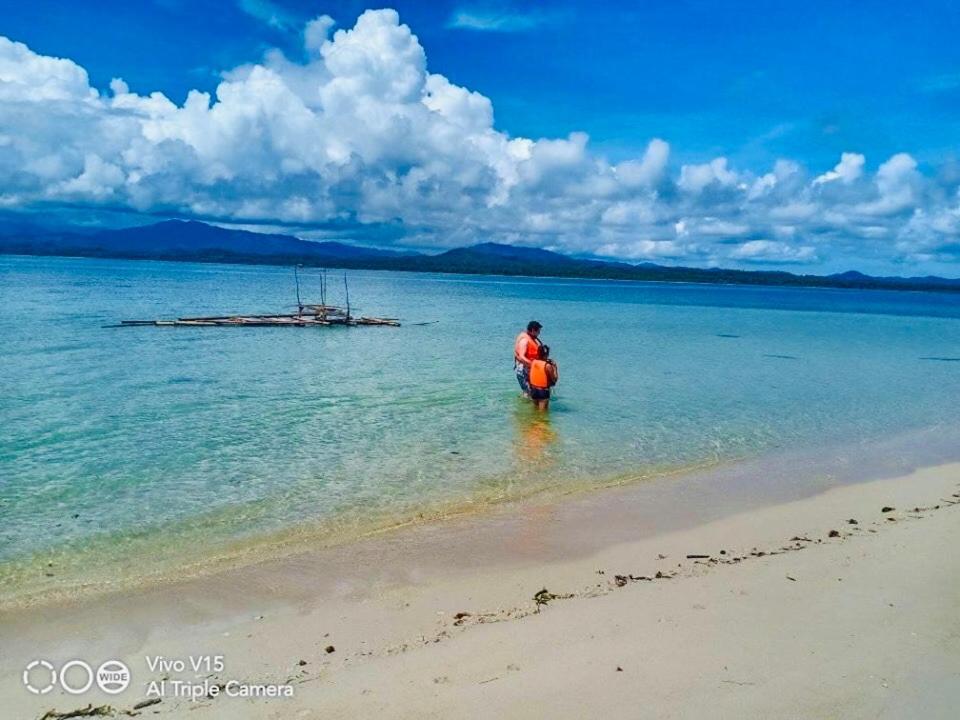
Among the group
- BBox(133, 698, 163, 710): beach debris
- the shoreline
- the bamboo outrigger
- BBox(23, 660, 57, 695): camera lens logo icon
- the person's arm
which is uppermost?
the person's arm

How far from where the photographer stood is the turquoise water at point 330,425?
1163 cm

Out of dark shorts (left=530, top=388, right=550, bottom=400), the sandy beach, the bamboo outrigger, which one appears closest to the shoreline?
the sandy beach

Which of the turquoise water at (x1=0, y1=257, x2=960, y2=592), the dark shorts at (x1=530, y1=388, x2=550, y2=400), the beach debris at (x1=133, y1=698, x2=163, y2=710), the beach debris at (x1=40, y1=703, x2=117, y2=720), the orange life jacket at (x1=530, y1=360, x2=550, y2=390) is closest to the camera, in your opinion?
the beach debris at (x1=40, y1=703, x2=117, y2=720)

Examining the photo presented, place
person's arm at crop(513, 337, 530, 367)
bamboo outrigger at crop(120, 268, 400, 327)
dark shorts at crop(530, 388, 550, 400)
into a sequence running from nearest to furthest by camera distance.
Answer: dark shorts at crop(530, 388, 550, 400) < person's arm at crop(513, 337, 530, 367) < bamboo outrigger at crop(120, 268, 400, 327)

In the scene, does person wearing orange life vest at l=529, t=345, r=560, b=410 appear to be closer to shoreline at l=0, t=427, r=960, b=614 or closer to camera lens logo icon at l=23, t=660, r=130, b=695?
shoreline at l=0, t=427, r=960, b=614

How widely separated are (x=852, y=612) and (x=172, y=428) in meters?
16.0

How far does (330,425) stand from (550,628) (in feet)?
41.2

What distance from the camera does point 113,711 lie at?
234 inches

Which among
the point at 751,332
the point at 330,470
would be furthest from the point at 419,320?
the point at 330,470

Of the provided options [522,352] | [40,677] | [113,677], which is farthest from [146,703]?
[522,352]

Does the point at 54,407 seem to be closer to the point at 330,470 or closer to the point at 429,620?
the point at 330,470

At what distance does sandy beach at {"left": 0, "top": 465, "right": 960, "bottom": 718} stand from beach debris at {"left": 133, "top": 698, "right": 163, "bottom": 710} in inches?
1.7

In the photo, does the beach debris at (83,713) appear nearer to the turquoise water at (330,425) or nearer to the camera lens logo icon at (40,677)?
Answer: the camera lens logo icon at (40,677)

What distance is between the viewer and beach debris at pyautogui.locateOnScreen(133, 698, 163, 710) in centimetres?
601
